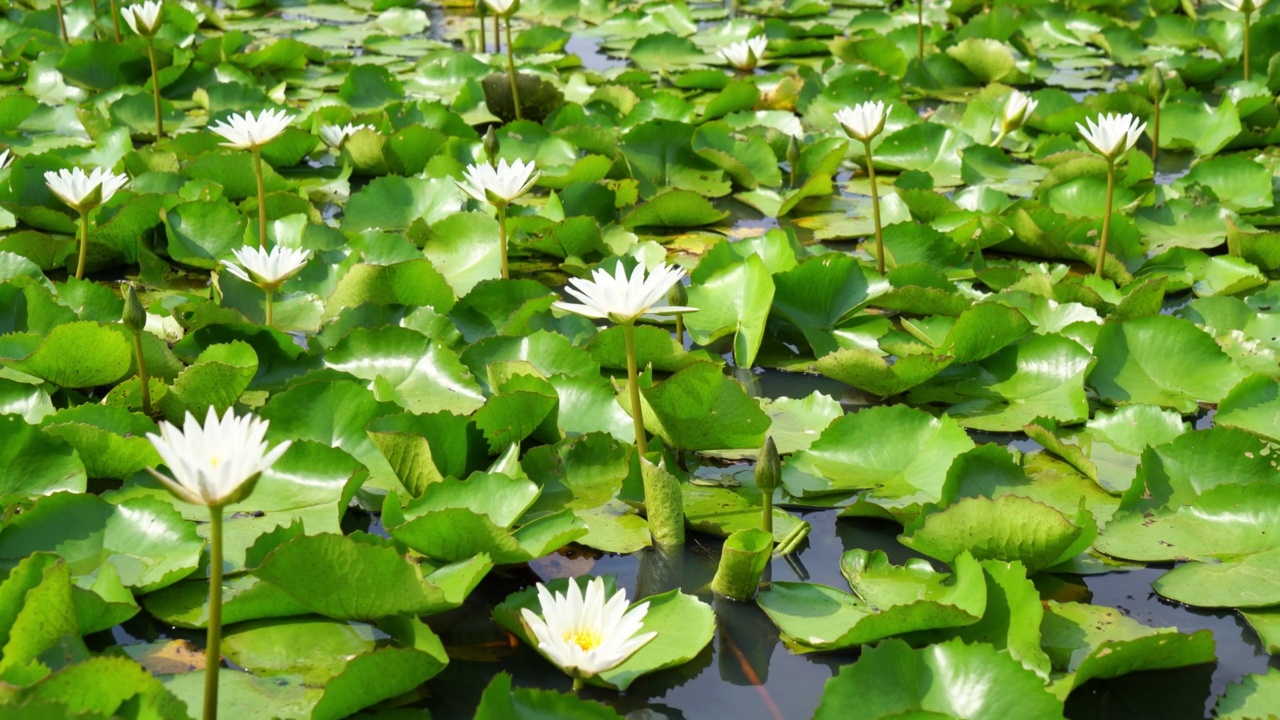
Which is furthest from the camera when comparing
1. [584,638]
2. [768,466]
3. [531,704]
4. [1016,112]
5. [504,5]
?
[504,5]

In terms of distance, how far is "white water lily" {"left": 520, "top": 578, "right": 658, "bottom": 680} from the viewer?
1519mm

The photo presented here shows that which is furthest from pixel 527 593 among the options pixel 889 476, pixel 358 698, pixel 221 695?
pixel 889 476

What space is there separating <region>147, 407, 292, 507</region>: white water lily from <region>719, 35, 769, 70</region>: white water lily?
4.19m

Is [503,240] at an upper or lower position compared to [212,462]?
lower

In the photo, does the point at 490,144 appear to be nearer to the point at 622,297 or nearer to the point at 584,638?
the point at 622,297

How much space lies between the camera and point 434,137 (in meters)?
3.88

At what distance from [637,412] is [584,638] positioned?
2.00 feet

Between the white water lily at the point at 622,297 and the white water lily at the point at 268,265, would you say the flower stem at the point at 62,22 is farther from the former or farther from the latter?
the white water lily at the point at 622,297

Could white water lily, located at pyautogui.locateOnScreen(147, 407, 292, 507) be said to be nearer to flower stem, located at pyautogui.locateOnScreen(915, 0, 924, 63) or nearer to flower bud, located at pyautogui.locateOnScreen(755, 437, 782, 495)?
flower bud, located at pyautogui.locateOnScreen(755, 437, 782, 495)

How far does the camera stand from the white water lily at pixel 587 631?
59.8 inches

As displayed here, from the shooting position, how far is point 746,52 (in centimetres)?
521

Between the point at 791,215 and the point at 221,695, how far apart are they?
8.33 ft

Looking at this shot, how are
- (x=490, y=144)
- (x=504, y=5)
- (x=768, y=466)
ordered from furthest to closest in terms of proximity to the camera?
(x=504, y=5)
(x=490, y=144)
(x=768, y=466)

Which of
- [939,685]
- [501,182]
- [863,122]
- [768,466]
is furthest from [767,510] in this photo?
[863,122]
